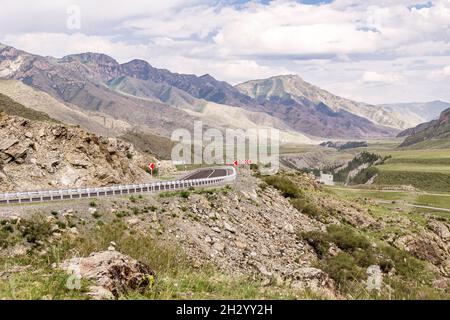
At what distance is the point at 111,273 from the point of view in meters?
11.1

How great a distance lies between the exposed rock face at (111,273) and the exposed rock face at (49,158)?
34.2 meters

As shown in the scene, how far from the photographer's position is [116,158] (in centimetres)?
5934

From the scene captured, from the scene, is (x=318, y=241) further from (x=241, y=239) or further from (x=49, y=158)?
(x=49, y=158)

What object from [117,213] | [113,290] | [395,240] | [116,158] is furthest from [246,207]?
[113,290]

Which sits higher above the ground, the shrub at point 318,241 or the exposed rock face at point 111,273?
the exposed rock face at point 111,273

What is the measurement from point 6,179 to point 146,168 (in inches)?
1528

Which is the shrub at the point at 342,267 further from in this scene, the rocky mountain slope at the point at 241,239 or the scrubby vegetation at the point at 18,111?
the scrubby vegetation at the point at 18,111

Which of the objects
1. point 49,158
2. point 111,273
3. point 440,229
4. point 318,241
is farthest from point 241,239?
point 440,229

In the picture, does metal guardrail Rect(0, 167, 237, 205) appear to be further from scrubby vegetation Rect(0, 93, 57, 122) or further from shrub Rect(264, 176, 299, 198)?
scrubby vegetation Rect(0, 93, 57, 122)

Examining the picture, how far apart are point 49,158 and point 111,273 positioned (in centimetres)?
4061

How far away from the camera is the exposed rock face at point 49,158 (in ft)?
147

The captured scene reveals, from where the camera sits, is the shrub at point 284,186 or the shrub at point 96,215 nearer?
the shrub at point 96,215

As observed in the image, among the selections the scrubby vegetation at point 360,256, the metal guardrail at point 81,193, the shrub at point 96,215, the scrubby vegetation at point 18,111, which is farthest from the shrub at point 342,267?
the scrubby vegetation at point 18,111
